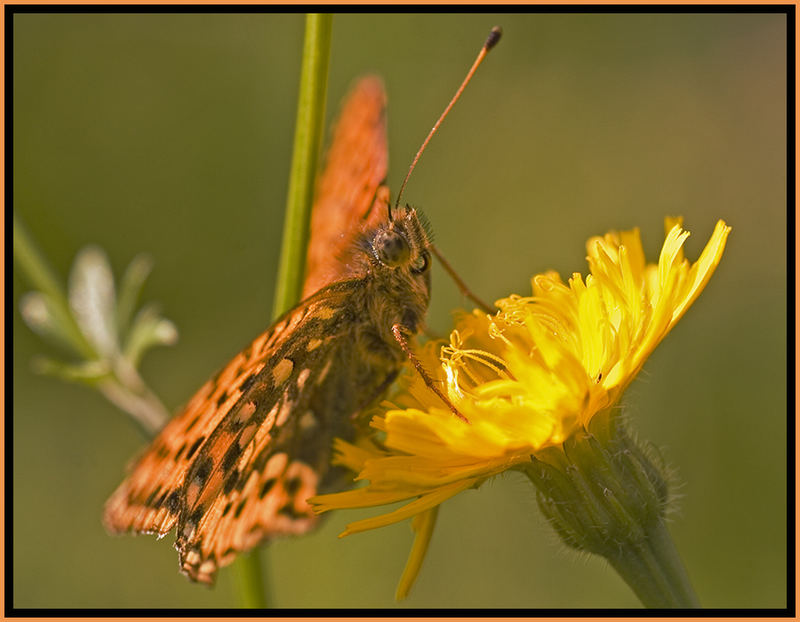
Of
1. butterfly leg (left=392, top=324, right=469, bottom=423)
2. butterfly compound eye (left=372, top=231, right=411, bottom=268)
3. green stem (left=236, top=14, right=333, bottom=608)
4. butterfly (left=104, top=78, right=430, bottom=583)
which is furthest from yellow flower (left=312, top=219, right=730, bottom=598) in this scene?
green stem (left=236, top=14, right=333, bottom=608)

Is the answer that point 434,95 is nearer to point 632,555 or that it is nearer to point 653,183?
point 653,183

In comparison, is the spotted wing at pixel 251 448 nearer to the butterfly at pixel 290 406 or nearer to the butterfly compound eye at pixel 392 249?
the butterfly at pixel 290 406

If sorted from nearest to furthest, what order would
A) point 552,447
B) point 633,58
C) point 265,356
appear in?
point 552,447
point 265,356
point 633,58

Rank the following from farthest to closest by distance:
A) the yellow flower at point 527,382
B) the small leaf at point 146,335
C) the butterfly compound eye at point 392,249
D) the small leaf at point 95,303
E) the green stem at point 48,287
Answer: the small leaf at point 95,303
the green stem at point 48,287
the small leaf at point 146,335
the butterfly compound eye at point 392,249
the yellow flower at point 527,382

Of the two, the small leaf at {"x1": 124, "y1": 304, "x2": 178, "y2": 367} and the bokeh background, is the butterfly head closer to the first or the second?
the small leaf at {"x1": 124, "y1": 304, "x2": 178, "y2": 367}

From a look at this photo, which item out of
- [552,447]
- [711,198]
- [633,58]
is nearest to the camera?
[552,447]

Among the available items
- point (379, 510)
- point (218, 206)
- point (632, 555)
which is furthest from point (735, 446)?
point (218, 206)

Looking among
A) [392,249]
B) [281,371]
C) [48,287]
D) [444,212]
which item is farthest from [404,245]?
[444,212]

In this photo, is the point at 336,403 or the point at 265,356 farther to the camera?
the point at 336,403

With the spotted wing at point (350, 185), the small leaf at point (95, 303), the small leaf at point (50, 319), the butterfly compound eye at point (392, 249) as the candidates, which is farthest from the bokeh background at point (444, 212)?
the butterfly compound eye at point (392, 249)
